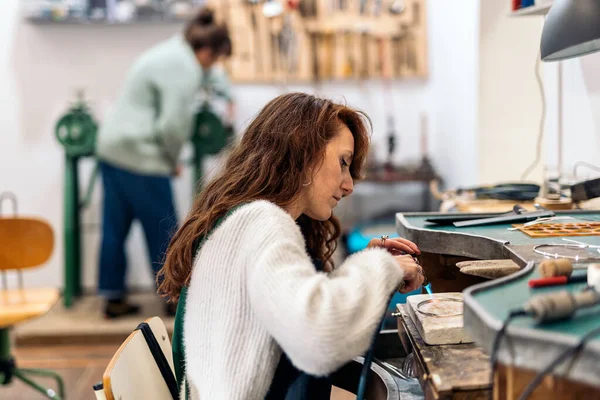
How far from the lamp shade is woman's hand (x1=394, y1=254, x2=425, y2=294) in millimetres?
576

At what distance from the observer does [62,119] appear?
4.09m

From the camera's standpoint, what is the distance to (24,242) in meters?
3.14

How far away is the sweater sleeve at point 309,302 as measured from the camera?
1088 millimetres

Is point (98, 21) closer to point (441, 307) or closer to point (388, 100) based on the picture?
point (388, 100)

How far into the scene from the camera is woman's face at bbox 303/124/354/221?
1430 millimetres

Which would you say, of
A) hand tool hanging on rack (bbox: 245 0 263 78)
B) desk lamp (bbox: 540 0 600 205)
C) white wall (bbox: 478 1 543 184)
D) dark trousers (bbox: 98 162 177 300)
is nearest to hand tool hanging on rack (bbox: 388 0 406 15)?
hand tool hanging on rack (bbox: 245 0 263 78)

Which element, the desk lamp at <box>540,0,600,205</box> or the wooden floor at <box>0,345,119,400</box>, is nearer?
the desk lamp at <box>540,0,600,205</box>

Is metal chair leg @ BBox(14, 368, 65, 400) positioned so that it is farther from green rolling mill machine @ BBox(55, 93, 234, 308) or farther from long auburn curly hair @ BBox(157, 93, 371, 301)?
long auburn curly hair @ BBox(157, 93, 371, 301)

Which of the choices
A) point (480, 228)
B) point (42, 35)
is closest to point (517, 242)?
point (480, 228)

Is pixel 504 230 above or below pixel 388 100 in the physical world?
below

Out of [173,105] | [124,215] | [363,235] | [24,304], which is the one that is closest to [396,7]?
[363,235]

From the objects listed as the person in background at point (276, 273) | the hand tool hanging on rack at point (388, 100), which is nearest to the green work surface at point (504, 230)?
the person in background at point (276, 273)

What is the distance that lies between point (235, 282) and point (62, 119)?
10.5 ft

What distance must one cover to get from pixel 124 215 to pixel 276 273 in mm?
2967
